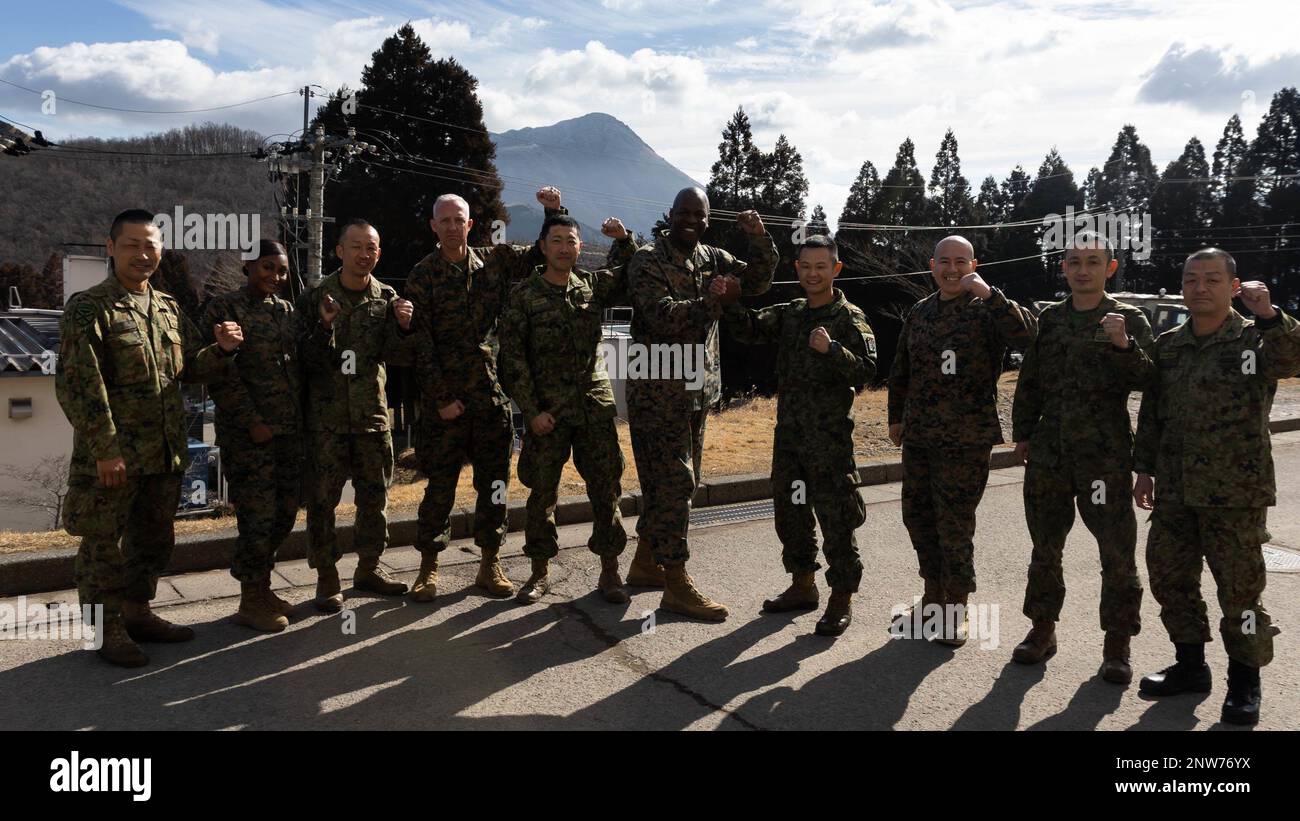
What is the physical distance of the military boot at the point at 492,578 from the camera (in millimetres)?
5582

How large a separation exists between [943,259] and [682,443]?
1.70 metres

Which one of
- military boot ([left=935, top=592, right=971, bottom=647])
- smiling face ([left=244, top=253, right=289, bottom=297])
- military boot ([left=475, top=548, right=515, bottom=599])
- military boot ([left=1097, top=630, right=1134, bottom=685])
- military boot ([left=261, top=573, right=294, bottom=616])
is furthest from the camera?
military boot ([left=475, top=548, right=515, bottom=599])

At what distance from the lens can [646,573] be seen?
5812 mm

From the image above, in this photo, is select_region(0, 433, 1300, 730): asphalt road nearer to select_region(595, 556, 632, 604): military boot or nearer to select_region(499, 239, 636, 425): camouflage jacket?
select_region(595, 556, 632, 604): military boot

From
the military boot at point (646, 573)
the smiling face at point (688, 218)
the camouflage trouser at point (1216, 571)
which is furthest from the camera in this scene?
the military boot at point (646, 573)

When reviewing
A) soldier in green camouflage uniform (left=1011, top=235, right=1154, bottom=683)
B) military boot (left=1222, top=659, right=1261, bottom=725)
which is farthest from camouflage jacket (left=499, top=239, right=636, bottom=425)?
military boot (left=1222, top=659, right=1261, bottom=725)

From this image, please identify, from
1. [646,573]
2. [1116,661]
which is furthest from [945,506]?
[646,573]

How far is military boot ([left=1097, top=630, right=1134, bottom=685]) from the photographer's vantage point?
4.23 meters

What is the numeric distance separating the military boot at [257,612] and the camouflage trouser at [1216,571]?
4273mm

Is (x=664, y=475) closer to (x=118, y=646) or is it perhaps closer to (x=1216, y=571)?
(x=1216, y=571)

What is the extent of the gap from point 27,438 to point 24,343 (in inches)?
82.6

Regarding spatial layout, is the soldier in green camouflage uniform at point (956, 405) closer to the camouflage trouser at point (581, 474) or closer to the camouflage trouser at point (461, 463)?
the camouflage trouser at point (581, 474)

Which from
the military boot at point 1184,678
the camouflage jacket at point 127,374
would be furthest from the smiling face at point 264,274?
the military boot at point 1184,678

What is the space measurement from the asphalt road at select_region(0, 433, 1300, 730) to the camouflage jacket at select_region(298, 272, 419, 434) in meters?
1.07
